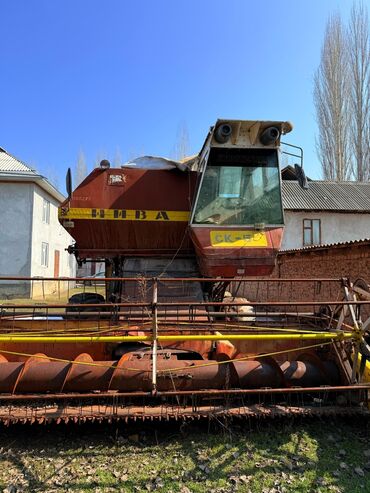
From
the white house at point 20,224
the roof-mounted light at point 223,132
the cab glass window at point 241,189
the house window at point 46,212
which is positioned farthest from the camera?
the house window at point 46,212

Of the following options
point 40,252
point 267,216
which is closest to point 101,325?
point 267,216

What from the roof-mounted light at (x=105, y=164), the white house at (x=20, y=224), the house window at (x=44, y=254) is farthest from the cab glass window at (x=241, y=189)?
the house window at (x=44, y=254)

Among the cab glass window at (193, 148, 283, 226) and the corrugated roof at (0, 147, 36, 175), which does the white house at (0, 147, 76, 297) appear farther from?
the cab glass window at (193, 148, 283, 226)

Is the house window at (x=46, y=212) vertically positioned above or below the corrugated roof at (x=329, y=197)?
below

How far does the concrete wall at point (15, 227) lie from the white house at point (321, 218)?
45.8 feet

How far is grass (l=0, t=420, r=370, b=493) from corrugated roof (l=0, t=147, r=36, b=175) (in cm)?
1757

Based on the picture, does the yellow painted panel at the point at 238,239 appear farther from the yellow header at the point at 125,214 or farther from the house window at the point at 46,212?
the house window at the point at 46,212

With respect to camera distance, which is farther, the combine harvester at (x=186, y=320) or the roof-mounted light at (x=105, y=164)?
the roof-mounted light at (x=105, y=164)

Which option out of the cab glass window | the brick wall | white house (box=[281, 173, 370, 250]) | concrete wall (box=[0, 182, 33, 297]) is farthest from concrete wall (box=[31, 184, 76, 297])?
the cab glass window

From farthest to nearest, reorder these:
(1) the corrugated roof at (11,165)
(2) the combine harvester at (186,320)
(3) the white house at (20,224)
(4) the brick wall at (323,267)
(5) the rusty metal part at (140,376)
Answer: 1. (1) the corrugated roof at (11,165)
2. (3) the white house at (20,224)
3. (4) the brick wall at (323,267)
4. (5) the rusty metal part at (140,376)
5. (2) the combine harvester at (186,320)

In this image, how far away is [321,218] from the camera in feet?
77.1

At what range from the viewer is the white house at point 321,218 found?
23062 millimetres

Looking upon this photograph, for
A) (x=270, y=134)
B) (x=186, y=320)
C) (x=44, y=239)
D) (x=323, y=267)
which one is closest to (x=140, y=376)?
(x=186, y=320)

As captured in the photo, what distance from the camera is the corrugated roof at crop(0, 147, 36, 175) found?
61.8 ft
